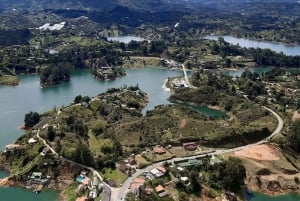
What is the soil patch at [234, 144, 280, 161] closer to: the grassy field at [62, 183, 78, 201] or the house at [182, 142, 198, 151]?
the house at [182, 142, 198, 151]

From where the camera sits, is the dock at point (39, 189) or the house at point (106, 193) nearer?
the house at point (106, 193)

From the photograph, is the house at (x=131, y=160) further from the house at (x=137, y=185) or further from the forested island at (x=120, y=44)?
the forested island at (x=120, y=44)

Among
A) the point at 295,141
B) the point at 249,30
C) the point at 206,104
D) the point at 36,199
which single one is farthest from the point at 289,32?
the point at 36,199

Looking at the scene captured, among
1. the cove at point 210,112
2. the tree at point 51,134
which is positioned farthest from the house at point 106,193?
the cove at point 210,112

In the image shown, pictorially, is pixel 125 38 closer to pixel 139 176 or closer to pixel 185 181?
pixel 139 176

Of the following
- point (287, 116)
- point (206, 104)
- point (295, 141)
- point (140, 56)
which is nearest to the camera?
point (295, 141)

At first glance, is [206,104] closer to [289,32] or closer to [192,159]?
[192,159]

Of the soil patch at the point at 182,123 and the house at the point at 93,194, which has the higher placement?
the house at the point at 93,194

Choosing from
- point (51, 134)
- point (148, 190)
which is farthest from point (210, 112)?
point (148, 190)

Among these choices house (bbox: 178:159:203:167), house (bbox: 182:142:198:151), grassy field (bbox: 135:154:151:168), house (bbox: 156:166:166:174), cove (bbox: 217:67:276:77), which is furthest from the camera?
cove (bbox: 217:67:276:77)

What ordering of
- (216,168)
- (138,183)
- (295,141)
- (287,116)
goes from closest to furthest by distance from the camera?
(138,183) → (216,168) → (295,141) → (287,116)

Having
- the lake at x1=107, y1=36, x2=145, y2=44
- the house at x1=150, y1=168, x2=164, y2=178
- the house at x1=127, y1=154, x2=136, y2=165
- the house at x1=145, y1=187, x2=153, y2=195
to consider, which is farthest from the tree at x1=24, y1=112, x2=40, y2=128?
the lake at x1=107, y1=36, x2=145, y2=44
